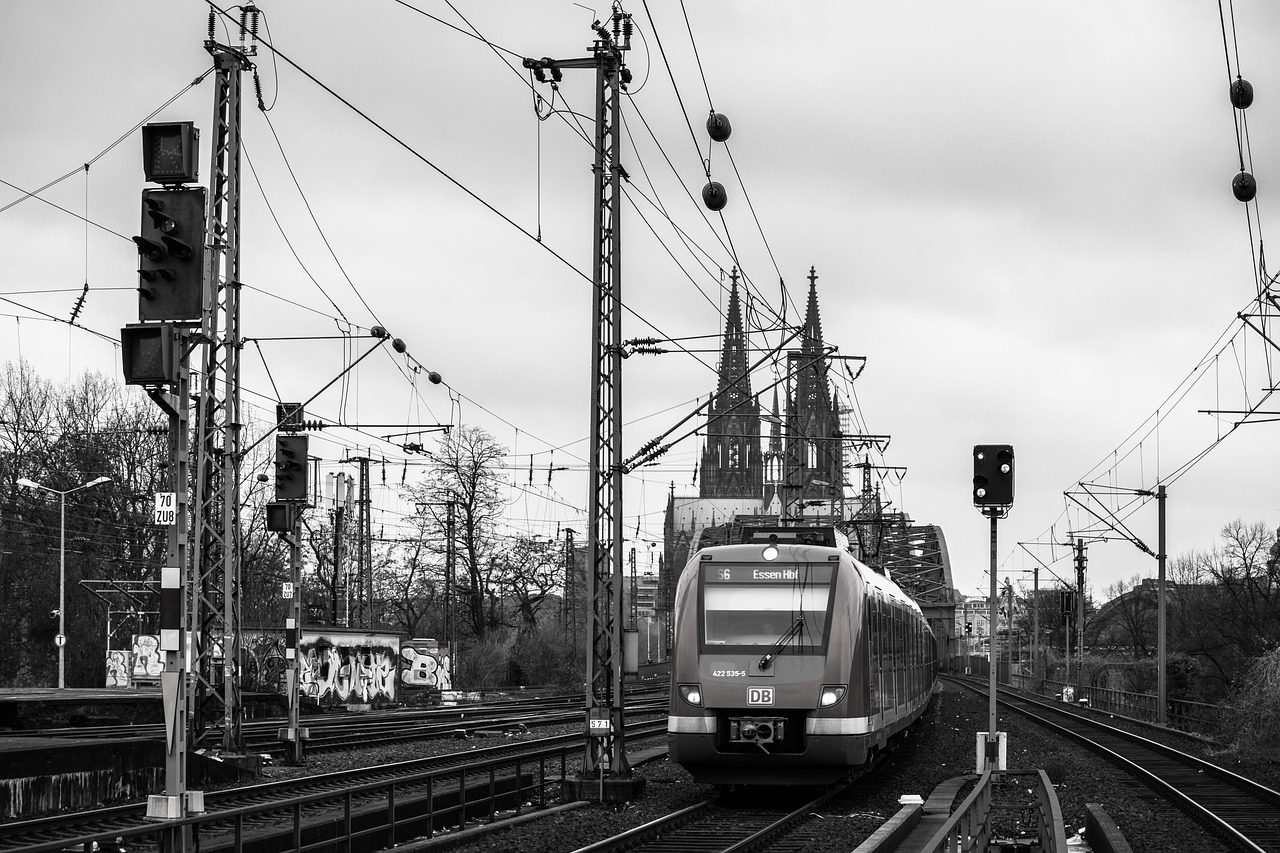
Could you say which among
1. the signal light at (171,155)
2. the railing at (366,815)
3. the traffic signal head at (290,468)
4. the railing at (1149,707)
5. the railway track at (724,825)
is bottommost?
the railing at (1149,707)

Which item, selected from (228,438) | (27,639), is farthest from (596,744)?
(27,639)

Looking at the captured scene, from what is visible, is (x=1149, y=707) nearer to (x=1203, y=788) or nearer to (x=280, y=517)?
(x=1203, y=788)

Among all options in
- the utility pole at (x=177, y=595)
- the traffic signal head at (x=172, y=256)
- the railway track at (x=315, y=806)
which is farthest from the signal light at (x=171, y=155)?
the railway track at (x=315, y=806)

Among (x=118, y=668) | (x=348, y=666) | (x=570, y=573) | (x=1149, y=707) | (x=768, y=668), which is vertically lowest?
(x=1149, y=707)

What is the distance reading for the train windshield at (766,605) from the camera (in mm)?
19078

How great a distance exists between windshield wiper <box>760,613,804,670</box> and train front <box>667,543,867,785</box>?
0.01 m

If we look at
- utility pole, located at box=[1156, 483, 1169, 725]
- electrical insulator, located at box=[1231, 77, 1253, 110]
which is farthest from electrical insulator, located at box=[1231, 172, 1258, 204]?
utility pole, located at box=[1156, 483, 1169, 725]

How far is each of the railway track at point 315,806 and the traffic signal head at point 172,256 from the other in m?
4.16

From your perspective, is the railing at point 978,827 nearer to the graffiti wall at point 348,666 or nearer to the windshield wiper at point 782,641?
the windshield wiper at point 782,641

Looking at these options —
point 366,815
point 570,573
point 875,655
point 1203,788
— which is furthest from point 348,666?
point 366,815

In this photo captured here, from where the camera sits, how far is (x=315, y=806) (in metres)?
17.8

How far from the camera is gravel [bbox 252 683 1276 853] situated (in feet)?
53.8

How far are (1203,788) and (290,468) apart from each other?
1562cm

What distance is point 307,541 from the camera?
67812 mm
